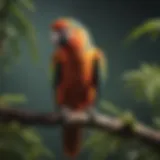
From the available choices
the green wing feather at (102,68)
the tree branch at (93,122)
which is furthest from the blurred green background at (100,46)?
the tree branch at (93,122)

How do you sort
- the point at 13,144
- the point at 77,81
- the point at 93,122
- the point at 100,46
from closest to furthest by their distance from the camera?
the point at 13,144
the point at 93,122
the point at 77,81
the point at 100,46

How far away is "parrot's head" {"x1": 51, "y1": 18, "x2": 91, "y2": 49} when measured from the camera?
2.79 ft

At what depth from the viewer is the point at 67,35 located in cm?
85

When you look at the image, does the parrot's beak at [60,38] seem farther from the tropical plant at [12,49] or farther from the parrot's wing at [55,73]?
the tropical plant at [12,49]

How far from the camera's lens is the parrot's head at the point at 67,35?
85 centimetres

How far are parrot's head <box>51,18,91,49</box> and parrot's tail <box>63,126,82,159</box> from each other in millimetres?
181

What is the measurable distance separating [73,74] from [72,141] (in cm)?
14

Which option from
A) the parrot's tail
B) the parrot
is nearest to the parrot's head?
the parrot

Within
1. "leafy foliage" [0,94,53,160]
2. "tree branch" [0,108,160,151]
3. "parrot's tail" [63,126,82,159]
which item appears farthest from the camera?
"parrot's tail" [63,126,82,159]

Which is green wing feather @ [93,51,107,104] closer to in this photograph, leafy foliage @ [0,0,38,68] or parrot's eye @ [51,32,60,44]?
parrot's eye @ [51,32,60,44]

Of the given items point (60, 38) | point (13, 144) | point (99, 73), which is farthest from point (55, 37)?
point (13, 144)

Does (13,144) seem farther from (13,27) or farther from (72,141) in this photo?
(72,141)

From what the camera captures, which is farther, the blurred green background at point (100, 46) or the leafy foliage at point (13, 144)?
the blurred green background at point (100, 46)

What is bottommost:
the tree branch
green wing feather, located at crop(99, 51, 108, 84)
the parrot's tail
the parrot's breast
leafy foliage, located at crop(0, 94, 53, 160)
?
leafy foliage, located at crop(0, 94, 53, 160)
